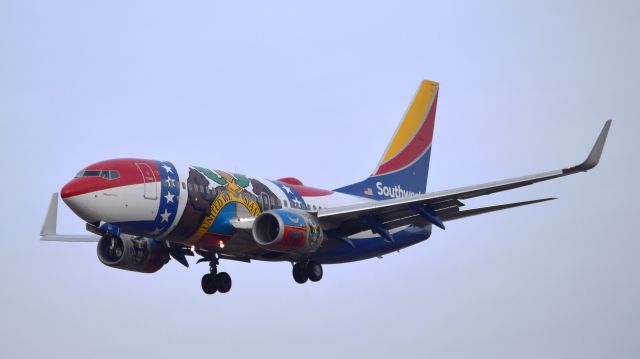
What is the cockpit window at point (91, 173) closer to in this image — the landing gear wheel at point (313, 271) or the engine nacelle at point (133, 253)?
the engine nacelle at point (133, 253)

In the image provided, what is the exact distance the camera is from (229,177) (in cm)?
4747

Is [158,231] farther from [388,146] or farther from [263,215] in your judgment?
[388,146]

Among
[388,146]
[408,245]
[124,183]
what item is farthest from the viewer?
[388,146]

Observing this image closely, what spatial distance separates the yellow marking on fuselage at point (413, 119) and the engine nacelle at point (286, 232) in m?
11.5

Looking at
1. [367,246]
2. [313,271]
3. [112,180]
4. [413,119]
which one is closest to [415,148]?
[413,119]

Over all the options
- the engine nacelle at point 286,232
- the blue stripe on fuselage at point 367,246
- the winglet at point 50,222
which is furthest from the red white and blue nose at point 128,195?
the winglet at point 50,222

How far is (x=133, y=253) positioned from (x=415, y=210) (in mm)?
12282

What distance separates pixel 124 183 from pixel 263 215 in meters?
5.83

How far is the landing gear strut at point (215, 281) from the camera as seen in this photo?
50.6m

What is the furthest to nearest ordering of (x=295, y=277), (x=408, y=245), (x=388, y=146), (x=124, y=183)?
1. (x=388, y=146)
2. (x=408, y=245)
3. (x=295, y=277)
4. (x=124, y=183)

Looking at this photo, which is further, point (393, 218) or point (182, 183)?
point (393, 218)

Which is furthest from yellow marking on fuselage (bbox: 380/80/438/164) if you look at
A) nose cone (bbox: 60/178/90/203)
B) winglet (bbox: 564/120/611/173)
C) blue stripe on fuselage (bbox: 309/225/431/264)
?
nose cone (bbox: 60/178/90/203)

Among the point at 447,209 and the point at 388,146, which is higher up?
the point at 388,146

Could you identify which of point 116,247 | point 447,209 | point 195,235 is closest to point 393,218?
point 447,209
